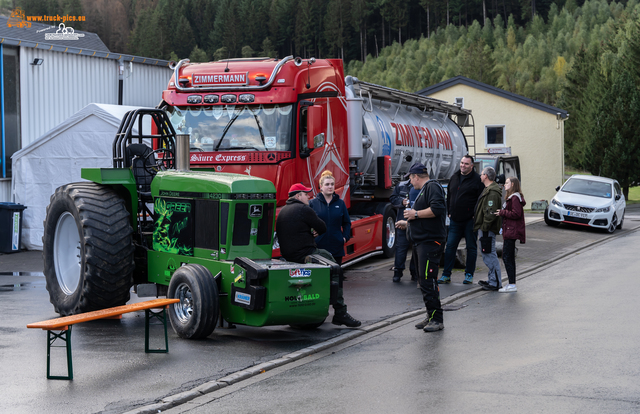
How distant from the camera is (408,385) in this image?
6445 millimetres

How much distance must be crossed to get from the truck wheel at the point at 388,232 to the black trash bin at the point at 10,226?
8101 millimetres

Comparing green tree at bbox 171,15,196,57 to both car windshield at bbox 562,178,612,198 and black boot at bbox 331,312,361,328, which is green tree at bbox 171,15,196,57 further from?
black boot at bbox 331,312,361,328

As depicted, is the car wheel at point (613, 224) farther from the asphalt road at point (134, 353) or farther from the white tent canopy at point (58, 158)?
the white tent canopy at point (58, 158)

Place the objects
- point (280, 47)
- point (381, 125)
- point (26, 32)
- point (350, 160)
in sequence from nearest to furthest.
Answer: point (350, 160)
point (381, 125)
point (26, 32)
point (280, 47)

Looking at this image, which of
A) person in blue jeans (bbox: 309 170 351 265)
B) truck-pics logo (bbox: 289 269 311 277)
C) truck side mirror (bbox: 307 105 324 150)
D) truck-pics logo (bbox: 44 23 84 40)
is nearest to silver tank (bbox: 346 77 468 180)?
truck side mirror (bbox: 307 105 324 150)

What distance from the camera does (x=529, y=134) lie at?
128ft

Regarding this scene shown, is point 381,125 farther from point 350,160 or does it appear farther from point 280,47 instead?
point 280,47

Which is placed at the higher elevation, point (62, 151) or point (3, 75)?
point (3, 75)

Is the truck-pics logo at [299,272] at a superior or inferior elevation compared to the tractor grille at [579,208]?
inferior

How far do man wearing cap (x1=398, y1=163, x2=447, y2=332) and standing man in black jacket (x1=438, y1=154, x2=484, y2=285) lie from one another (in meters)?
3.63

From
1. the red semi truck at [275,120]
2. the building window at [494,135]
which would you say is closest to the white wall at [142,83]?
the red semi truck at [275,120]

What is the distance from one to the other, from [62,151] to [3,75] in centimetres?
233

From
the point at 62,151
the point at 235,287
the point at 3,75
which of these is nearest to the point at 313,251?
the point at 235,287

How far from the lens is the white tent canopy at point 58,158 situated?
16.8 m
